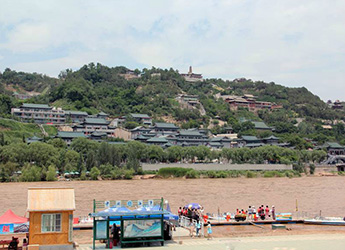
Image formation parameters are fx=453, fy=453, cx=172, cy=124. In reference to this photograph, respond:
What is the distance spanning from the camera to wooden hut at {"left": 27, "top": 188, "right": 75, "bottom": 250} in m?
13.4

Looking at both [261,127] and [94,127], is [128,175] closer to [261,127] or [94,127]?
[94,127]

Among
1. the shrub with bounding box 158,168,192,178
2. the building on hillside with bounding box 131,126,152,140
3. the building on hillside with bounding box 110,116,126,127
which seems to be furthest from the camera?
the building on hillside with bounding box 110,116,126,127

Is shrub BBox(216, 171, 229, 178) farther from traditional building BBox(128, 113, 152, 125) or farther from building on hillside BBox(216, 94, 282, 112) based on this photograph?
building on hillside BBox(216, 94, 282, 112)

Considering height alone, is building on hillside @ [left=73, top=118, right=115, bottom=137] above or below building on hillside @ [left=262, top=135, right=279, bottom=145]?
above

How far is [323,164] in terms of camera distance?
82.6 meters

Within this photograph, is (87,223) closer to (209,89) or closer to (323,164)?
(323,164)

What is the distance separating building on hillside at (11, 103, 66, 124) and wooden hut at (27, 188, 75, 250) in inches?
3024

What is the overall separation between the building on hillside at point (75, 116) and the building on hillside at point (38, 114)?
4.49 ft

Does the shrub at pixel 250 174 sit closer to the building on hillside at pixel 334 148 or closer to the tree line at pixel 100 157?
the tree line at pixel 100 157

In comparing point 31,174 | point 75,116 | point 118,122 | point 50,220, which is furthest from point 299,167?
point 50,220

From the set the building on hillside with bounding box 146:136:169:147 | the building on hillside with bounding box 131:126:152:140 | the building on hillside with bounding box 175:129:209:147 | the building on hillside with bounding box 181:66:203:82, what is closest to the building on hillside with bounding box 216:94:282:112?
the building on hillside with bounding box 181:66:203:82

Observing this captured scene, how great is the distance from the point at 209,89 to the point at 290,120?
3402 centimetres

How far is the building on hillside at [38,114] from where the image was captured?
290ft

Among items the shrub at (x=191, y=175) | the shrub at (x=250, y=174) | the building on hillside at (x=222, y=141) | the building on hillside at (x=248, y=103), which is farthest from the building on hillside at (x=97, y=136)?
the building on hillside at (x=248, y=103)
